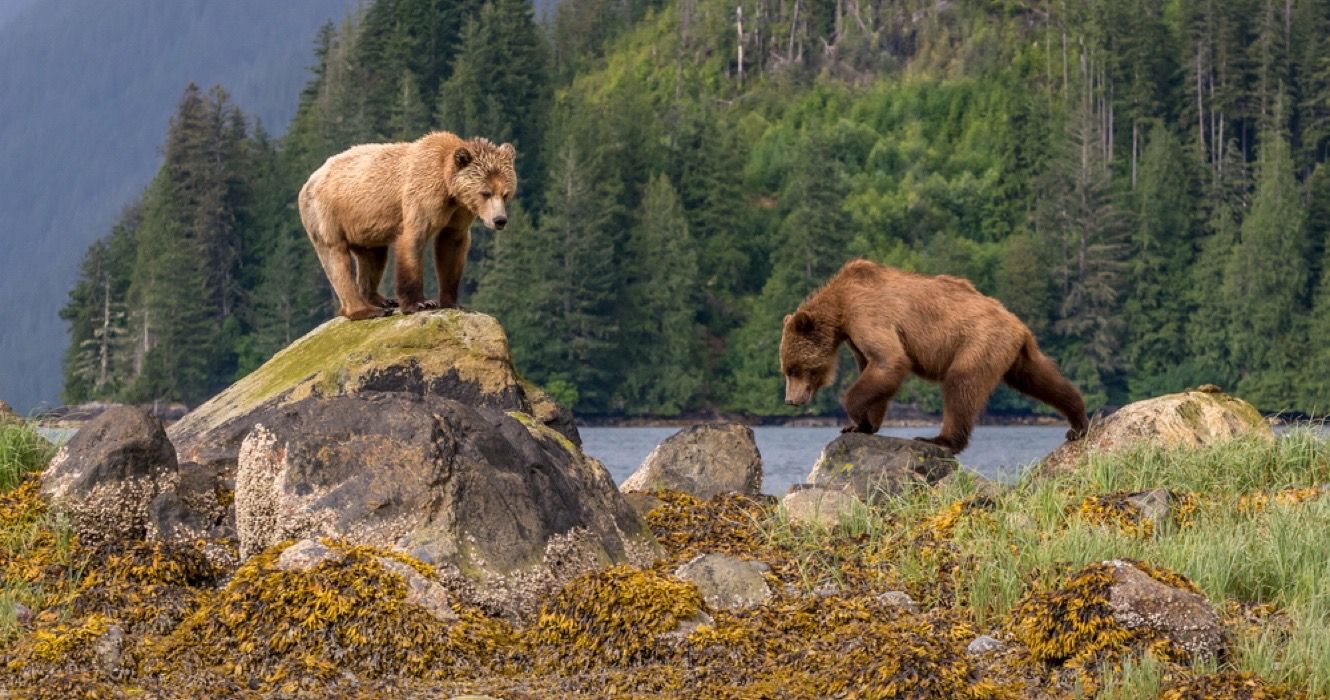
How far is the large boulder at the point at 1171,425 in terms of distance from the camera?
39.5 ft

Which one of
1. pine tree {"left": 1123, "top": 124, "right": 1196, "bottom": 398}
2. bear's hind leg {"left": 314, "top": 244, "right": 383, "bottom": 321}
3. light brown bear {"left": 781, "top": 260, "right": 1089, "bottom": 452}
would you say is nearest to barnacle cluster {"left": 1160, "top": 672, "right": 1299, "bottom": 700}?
light brown bear {"left": 781, "top": 260, "right": 1089, "bottom": 452}

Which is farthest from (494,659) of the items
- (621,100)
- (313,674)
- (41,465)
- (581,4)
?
(581,4)

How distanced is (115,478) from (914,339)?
596 centimetres

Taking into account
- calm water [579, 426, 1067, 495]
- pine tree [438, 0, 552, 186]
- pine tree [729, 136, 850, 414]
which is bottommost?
calm water [579, 426, 1067, 495]

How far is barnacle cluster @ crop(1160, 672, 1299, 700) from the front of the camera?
6.91 metres

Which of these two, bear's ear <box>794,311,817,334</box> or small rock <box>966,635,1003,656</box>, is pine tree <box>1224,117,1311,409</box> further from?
small rock <box>966,635,1003,656</box>

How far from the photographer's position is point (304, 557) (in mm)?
8172

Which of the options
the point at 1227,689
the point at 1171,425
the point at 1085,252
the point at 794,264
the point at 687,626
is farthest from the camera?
the point at 1085,252

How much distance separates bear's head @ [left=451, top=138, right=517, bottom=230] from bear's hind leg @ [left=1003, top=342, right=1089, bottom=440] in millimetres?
4102

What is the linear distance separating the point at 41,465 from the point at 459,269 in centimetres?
354

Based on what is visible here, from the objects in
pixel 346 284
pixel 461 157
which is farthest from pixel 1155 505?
pixel 346 284

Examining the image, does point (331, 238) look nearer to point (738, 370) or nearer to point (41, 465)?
point (41, 465)

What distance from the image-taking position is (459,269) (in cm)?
1299

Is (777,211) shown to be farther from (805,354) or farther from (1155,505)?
(1155,505)
